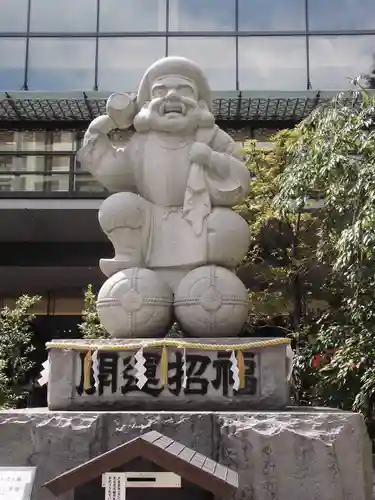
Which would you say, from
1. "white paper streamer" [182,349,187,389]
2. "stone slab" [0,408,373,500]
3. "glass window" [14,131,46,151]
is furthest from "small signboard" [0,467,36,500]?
"glass window" [14,131,46,151]

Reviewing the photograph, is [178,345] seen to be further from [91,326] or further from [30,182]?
[30,182]

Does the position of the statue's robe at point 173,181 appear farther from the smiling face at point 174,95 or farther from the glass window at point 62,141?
the glass window at point 62,141

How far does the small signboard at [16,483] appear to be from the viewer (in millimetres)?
2998

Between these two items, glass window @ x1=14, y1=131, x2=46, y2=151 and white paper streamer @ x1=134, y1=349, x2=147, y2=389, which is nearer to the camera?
white paper streamer @ x1=134, y1=349, x2=147, y2=389

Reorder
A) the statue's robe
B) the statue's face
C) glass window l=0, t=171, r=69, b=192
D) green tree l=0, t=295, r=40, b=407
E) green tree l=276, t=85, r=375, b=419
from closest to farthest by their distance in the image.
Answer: the statue's robe, the statue's face, green tree l=276, t=85, r=375, b=419, green tree l=0, t=295, r=40, b=407, glass window l=0, t=171, r=69, b=192

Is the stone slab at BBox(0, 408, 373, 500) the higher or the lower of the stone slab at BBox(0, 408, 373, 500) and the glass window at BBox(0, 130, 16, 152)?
the lower

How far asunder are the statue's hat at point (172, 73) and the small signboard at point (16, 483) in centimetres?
300

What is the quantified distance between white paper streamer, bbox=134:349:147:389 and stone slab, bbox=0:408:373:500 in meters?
0.31

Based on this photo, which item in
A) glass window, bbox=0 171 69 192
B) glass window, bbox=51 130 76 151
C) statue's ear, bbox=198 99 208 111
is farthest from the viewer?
glass window, bbox=51 130 76 151

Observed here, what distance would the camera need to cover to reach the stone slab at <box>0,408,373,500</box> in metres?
3.48

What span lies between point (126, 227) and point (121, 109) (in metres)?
0.99

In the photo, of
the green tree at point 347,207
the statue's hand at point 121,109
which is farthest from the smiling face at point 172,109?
the green tree at point 347,207

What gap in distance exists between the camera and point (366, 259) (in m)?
5.71

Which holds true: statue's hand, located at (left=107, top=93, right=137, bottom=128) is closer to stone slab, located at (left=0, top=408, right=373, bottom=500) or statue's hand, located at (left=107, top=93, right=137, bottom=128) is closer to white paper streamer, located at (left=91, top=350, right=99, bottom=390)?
white paper streamer, located at (left=91, top=350, right=99, bottom=390)
